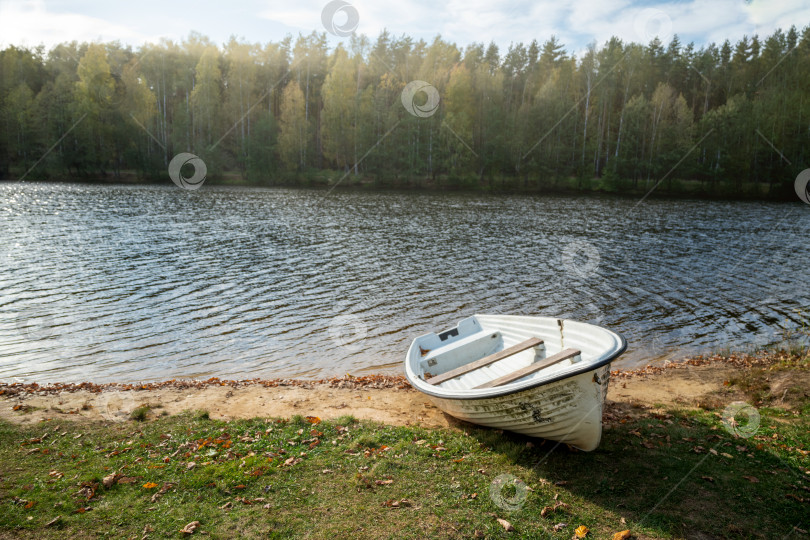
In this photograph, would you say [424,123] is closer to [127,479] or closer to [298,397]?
[298,397]

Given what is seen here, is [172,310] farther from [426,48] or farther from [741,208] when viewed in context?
[426,48]

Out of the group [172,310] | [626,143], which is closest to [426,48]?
[626,143]

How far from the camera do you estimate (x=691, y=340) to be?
14.2 meters

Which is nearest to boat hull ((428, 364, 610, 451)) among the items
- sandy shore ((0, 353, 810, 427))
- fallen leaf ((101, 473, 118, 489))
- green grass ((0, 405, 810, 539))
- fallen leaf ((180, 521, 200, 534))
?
green grass ((0, 405, 810, 539))

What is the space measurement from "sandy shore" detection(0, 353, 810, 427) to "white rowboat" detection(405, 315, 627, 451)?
2.84 feet

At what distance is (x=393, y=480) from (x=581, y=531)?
7.43ft

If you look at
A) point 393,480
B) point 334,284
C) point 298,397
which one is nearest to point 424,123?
point 334,284

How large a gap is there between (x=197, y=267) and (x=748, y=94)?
8557 cm

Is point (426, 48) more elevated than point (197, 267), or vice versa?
point (426, 48)

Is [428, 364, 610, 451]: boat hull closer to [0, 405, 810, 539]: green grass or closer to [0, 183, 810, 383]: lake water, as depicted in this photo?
[0, 405, 810, 539]: green grass

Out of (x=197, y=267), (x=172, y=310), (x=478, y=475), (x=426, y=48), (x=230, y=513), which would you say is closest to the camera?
→ (x=230, y=513)

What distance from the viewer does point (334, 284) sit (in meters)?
19.5

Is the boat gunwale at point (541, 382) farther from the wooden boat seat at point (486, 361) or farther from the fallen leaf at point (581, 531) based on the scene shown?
the fallen leaf at point (581, 531)

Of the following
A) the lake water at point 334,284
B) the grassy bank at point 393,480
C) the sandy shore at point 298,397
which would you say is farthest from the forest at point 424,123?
the grassy bank at point 393,480
